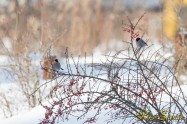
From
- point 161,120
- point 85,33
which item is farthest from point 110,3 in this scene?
point 161,120

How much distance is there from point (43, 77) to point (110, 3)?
1189 cm

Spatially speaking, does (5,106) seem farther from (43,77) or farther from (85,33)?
(85,33)

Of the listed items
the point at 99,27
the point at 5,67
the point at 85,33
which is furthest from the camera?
the point at 99,27

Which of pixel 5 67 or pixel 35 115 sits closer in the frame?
pixel 35 115

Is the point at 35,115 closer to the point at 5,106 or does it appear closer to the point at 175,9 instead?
the point at 5,106

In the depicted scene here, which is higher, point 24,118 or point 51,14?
point 51,14

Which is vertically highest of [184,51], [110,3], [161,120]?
[110,3]

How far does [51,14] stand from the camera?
14.7 metres

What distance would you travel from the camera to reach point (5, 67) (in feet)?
24.0

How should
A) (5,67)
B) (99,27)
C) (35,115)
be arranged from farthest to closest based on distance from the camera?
Answer: (99,27), (5,67), (35,115)

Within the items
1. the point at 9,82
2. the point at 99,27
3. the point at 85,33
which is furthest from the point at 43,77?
the point at 99,27

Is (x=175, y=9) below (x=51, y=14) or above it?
below

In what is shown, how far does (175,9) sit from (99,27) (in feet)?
17.7

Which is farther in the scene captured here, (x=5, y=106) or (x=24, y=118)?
(x=5, y=106)
